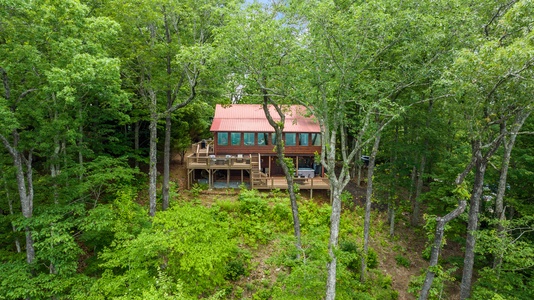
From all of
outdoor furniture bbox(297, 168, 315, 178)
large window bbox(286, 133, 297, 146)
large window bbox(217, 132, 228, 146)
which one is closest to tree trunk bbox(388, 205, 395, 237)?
outdoor furniture bbox(297, 168, 315, 178)

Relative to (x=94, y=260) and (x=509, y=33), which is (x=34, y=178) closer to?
(x=94, y=260)

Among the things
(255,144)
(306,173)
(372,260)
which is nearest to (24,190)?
(255,144)

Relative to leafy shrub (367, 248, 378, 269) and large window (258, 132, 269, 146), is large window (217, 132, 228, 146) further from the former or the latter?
leafy shrub (367, 248, 378, 269)

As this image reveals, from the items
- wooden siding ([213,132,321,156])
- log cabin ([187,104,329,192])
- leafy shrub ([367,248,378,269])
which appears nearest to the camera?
leafy shrub ([367,248,378,269])

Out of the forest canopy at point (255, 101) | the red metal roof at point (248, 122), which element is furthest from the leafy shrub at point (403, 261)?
the red metal roof at point (248, 122)

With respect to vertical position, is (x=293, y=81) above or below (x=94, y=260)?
above

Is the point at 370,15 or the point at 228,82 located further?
the point at 228,82

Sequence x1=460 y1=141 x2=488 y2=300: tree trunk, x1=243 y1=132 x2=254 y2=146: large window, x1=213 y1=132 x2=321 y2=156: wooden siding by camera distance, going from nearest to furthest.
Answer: x1=460 y1=141 x2=488 y2=300: tree trunk
x1=213 y1=132 x2=321 y2=156: wooden siding
x1=243 y1=132 x2=254 y2=146: large window

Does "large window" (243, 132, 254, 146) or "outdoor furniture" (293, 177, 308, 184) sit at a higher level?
"large window" (243, 132, 254, 146)

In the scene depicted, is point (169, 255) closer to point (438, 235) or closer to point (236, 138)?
point (438, 235)

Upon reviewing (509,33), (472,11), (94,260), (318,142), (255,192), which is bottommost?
(94,260)

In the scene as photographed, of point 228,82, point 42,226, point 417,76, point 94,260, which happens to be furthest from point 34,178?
point 417,76
